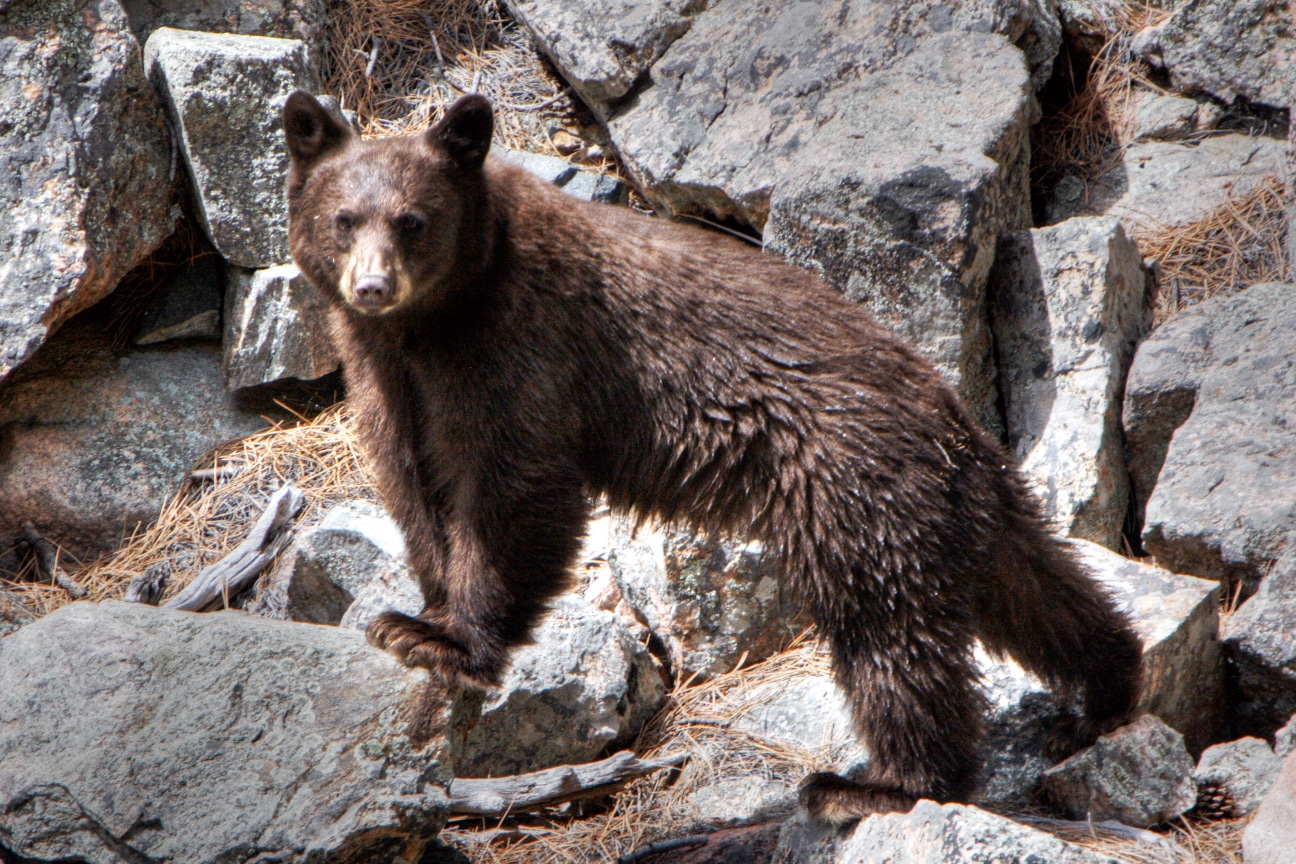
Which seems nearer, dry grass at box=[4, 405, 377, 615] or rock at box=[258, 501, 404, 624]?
rock at box=[258, 501, 404, 624]

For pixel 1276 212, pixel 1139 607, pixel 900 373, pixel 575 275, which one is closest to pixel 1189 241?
pixel 1276 212

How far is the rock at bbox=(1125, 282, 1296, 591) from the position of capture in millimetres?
4816

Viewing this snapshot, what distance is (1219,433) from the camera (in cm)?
506

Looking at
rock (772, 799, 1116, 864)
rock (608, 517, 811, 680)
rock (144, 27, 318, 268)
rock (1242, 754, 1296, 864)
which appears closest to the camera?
rock (772, 799, 1116, 864)

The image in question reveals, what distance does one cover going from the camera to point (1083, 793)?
409 centimetres

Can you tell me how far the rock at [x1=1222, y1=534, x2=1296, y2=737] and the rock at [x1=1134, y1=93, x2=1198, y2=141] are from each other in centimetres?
283

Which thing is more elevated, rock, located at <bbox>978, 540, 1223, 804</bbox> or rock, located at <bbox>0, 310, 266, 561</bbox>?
rock, located at <bbox>978, 540, 1223, 804</bbox>

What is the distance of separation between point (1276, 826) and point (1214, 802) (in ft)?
1.69

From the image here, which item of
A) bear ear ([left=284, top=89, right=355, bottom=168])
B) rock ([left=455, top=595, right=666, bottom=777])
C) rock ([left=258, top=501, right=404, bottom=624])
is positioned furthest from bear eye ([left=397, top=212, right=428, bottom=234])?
rock ([left=258, top=501, right=404, bottom=624])

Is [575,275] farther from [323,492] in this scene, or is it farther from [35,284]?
[35,284]

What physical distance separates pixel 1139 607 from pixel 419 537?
2920 millimetres

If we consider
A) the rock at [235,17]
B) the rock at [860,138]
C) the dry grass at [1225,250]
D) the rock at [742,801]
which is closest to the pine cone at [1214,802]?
the rock at [742,801]

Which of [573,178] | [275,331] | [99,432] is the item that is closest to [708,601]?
[573,178]

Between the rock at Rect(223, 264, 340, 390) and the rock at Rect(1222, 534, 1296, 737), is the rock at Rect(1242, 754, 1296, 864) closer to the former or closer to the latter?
the rock at Rect(1222, 534, 1296, 737)
